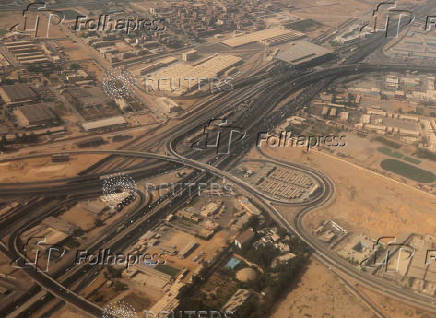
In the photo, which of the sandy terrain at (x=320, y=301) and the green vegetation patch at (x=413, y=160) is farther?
the green vegetation patch at (x=413, y=160)

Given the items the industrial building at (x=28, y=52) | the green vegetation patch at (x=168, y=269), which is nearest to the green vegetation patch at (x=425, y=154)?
the green vegetation patch at (x=168, y=269)

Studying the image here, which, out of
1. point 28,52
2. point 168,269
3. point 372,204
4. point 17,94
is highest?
point 28,52

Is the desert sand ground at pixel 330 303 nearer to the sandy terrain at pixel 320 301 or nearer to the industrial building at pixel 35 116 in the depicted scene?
the sandy terrain at pixel 320 301

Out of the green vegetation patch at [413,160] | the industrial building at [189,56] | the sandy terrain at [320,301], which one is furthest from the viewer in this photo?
the industrial building at [189,56]

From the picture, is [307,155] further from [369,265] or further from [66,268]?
[66,268]

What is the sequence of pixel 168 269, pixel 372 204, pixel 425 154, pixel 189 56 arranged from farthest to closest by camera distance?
1. pixel 189 56
2. pixel 425 154
3. pixel 372 204
4. pixel 168 269

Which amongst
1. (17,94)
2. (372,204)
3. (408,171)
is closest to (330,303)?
(372,204)

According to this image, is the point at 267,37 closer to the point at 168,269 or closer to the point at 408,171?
the point at 408,171

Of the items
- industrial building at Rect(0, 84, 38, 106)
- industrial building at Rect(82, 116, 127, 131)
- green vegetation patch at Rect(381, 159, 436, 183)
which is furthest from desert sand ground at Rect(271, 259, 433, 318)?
industrial building at Rect(0, 84, 38, 106)

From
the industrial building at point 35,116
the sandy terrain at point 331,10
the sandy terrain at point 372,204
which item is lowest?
the sandy terrain at point 372,204
